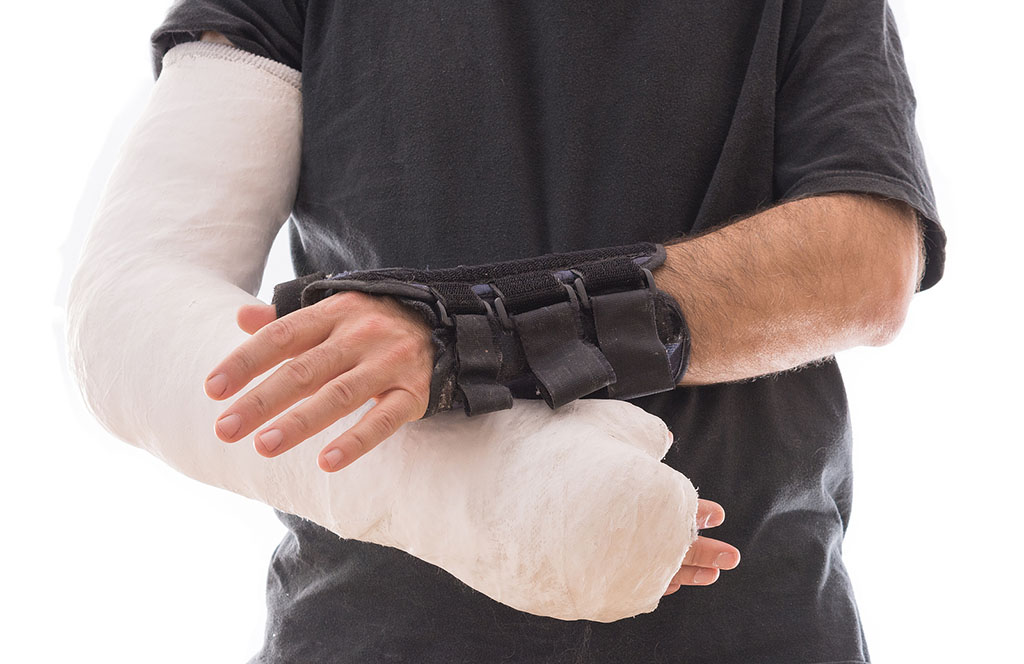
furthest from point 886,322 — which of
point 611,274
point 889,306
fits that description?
point 611,274

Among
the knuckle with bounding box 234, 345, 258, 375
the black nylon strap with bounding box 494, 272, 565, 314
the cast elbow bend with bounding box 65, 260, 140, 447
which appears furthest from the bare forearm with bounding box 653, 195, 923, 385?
the cast elbow bend with bounding box 65, 260, 140, 447

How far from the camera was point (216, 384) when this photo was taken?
2.21ft

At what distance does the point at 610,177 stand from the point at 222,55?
0.49 m

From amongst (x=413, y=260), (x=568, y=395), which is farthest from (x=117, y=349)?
(x=568, y=395)

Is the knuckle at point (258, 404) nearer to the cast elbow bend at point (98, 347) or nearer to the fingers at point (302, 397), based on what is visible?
the fingers at point (302, 397)

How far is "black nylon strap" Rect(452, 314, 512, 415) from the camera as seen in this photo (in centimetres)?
75

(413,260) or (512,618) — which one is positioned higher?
(413,260)

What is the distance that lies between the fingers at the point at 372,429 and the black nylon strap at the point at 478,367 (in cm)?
4

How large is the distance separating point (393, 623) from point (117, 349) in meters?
0.42

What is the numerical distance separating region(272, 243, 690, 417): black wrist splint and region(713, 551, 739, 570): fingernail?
155 mm

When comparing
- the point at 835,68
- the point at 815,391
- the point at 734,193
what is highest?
the point at 835,68

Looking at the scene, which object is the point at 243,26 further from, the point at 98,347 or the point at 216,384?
the point at 216,384

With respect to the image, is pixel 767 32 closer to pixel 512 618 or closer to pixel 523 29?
pixel 523 29

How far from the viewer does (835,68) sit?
106cm
